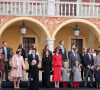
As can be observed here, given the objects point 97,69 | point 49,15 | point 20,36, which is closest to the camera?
point 97,69

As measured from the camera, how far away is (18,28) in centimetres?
2242

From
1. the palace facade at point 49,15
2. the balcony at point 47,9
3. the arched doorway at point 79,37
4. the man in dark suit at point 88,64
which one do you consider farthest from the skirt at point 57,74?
the arched doorway at point 79,37

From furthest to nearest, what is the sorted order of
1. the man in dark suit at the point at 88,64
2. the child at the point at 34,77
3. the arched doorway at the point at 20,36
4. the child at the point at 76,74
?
the arched doorway at the point at 20,36 → the man in dark suit at the point at 88,64 → the child at the point at 76,74 → the child at the point at 34,77

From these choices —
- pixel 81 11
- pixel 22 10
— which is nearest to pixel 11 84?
pixel 22 10

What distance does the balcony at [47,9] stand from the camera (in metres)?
19.8

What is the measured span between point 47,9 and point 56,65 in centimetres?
506

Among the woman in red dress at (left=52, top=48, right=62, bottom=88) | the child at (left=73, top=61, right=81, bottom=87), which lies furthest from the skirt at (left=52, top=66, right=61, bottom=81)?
the child at (left=73, top=61, right=81, bottom=87)

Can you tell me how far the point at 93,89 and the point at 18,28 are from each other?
25.6ft

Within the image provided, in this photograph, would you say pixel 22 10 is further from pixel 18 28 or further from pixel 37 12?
pixel 18 28

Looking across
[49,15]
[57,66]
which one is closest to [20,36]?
[49,15]

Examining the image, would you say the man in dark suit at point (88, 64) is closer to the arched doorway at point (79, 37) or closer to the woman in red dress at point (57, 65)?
the woman in red dress at point (57, 65)

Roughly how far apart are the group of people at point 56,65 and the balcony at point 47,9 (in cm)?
374

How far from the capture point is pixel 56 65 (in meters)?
15.9

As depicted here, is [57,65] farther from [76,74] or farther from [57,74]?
[76,74]
